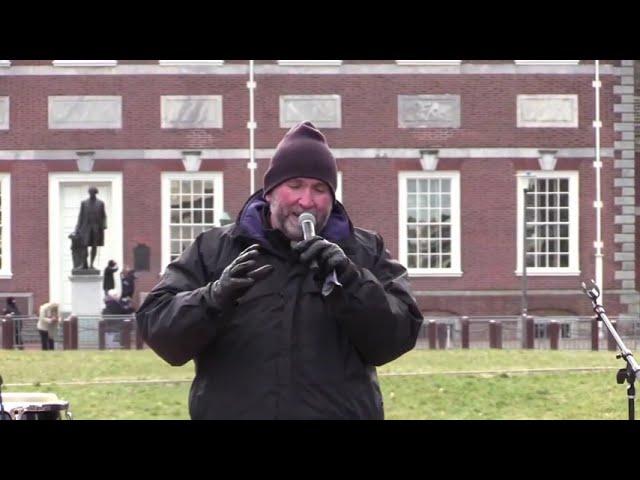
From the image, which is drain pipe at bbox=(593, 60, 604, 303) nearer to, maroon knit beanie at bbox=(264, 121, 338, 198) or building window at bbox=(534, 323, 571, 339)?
building window at bbox=(534, 323, 571, 339)

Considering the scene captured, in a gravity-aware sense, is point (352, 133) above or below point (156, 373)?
above

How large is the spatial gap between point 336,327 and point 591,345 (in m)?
17.3

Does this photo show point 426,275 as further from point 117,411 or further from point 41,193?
point 117,411

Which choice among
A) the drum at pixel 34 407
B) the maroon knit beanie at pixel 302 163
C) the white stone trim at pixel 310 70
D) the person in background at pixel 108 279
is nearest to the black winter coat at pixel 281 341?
the maroon knit beanie at pixel 302 163

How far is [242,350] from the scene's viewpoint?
3301mm

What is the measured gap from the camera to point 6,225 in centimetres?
2838

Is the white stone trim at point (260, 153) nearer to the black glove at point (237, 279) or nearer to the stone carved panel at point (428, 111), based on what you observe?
the stone carved panel at point (428, 111)

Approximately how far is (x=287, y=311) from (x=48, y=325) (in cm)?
1933

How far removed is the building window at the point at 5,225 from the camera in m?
28.2

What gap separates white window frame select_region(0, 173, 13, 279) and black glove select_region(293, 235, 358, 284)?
2598cm
